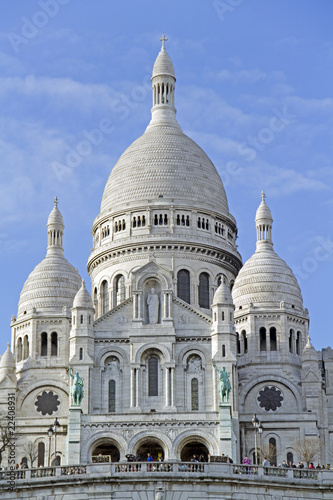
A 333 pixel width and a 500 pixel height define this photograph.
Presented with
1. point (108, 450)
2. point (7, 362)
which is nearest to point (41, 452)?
point (108, 450)

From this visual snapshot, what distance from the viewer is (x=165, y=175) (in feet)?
380

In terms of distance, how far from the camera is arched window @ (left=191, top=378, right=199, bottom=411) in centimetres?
9688

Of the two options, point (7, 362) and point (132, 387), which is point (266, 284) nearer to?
point (132, 387)

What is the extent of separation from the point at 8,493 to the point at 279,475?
12180mm

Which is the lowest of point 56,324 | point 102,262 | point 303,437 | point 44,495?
point 44,495

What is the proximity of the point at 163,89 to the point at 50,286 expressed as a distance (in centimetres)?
2519

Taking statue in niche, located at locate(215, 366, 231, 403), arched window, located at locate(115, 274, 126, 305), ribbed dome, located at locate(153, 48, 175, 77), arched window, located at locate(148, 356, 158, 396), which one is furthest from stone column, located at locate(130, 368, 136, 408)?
ribbed dome, located at locate(153, 48, 175, 77)

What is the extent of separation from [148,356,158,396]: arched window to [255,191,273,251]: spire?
60.1ft

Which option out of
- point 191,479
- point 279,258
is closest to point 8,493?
point 191,479

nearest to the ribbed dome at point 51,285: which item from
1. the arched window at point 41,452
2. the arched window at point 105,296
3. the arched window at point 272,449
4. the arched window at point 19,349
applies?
the arched window at point 19,349

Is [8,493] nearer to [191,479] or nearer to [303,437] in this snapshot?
[191,479]

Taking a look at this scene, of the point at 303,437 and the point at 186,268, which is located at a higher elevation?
the point at 186,268

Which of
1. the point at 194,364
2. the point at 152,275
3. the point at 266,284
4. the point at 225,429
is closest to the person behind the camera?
the point at 225,429

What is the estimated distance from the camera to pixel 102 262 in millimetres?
114062
